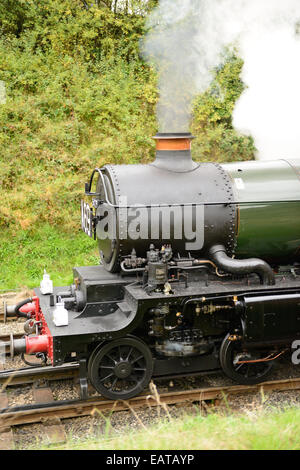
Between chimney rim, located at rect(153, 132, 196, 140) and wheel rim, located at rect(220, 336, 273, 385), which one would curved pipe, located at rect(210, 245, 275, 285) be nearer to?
wheel rim, located at rect(220, 336, 273, 385)

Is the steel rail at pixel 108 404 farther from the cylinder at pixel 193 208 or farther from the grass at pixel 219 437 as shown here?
the cylinder at pixel 193 208

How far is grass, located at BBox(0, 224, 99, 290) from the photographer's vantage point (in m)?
10.3

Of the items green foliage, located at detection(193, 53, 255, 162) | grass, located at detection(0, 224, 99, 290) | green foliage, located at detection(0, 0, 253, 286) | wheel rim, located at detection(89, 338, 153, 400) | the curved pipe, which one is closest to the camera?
wheel rim, located at detection(89, 338, 153, 400)

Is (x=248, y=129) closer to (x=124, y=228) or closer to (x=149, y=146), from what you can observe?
(x=124, y=228)

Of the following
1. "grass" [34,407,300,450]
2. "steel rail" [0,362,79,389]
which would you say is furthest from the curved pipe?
"steel rail" [0,362,79,389]

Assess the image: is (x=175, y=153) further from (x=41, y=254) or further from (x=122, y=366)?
(x=41, y=254)

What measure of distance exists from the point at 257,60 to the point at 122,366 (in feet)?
18.9

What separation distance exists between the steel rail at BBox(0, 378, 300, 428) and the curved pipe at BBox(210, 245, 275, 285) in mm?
1317

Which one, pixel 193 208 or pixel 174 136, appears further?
pixel 174 136

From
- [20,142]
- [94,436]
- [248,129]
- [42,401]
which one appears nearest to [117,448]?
[94,436]

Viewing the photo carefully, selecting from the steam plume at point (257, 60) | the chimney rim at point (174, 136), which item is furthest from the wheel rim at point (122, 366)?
the steam plume at point (257, 60)

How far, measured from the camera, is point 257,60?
8844mm

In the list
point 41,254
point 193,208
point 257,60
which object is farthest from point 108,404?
point 257,60

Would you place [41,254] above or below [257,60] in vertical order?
below
